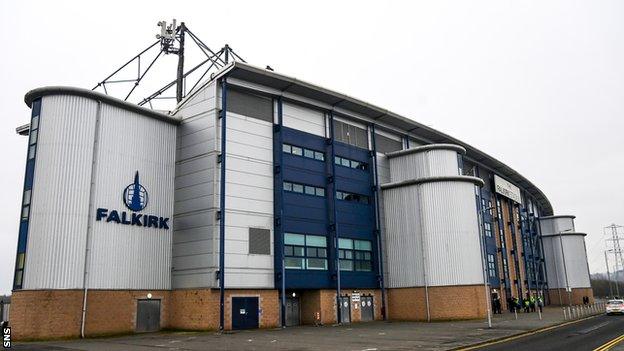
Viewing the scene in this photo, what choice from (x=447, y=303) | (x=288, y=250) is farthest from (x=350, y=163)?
(x=447, y=303)

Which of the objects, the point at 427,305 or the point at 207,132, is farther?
the point at 427,305

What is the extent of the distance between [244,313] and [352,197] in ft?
48.4

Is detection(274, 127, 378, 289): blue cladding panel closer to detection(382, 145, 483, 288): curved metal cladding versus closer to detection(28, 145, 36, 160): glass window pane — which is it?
detection(382, 145, 483, 288): curved metal cladding

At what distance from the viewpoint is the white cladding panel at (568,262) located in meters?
84.8

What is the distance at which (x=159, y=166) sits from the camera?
3719cm

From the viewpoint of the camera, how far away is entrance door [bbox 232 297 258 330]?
3462cm

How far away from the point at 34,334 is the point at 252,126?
18900 millimetres

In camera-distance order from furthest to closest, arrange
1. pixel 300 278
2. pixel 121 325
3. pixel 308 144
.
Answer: pixel 308 144
pixel 300 278
pixel 121 325

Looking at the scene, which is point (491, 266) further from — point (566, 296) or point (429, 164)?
point (566, 296)

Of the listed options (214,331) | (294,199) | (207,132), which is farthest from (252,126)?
(214,331)

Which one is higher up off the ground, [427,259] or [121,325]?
[427,259]

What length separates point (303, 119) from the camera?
140 feet

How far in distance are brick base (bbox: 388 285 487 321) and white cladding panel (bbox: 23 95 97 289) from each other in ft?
83.8

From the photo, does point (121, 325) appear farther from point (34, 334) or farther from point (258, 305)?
point (258, 305)
